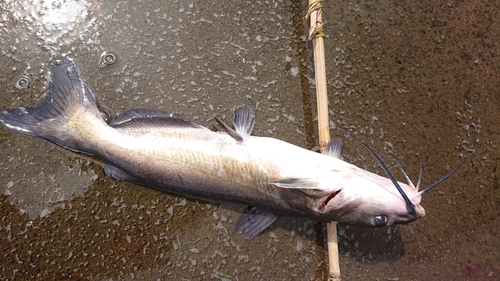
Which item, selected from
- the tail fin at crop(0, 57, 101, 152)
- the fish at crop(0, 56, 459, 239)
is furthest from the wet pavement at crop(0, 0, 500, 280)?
the fish at crop(0, 56, 459, 239)

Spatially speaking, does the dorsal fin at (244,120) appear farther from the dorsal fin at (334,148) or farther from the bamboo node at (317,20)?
the bamboo node at (317,20)

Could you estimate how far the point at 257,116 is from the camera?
2924mm

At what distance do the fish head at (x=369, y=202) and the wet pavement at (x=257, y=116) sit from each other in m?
0.61

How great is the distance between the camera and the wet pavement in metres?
2.78

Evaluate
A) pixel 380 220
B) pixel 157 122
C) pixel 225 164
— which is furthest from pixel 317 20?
pixel 380 220

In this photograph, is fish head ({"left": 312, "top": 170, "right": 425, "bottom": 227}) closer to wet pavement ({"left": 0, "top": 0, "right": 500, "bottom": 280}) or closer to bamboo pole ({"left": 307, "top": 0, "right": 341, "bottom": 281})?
bamboo pole ({"left": 307, "top": 0, "right": 341, "bottom": 281})

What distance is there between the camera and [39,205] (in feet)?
9.09

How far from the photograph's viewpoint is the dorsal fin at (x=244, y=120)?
267 cm

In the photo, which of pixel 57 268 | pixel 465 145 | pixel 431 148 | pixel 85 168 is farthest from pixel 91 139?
pixel 465 145

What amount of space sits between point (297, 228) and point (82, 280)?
169 centimetres

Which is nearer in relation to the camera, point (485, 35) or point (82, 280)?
point (82, 280)

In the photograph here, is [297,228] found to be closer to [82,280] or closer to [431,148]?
[431,148]

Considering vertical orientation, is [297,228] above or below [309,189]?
below

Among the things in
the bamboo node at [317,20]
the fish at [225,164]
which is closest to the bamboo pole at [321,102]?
the bamboo node at [317,20]
